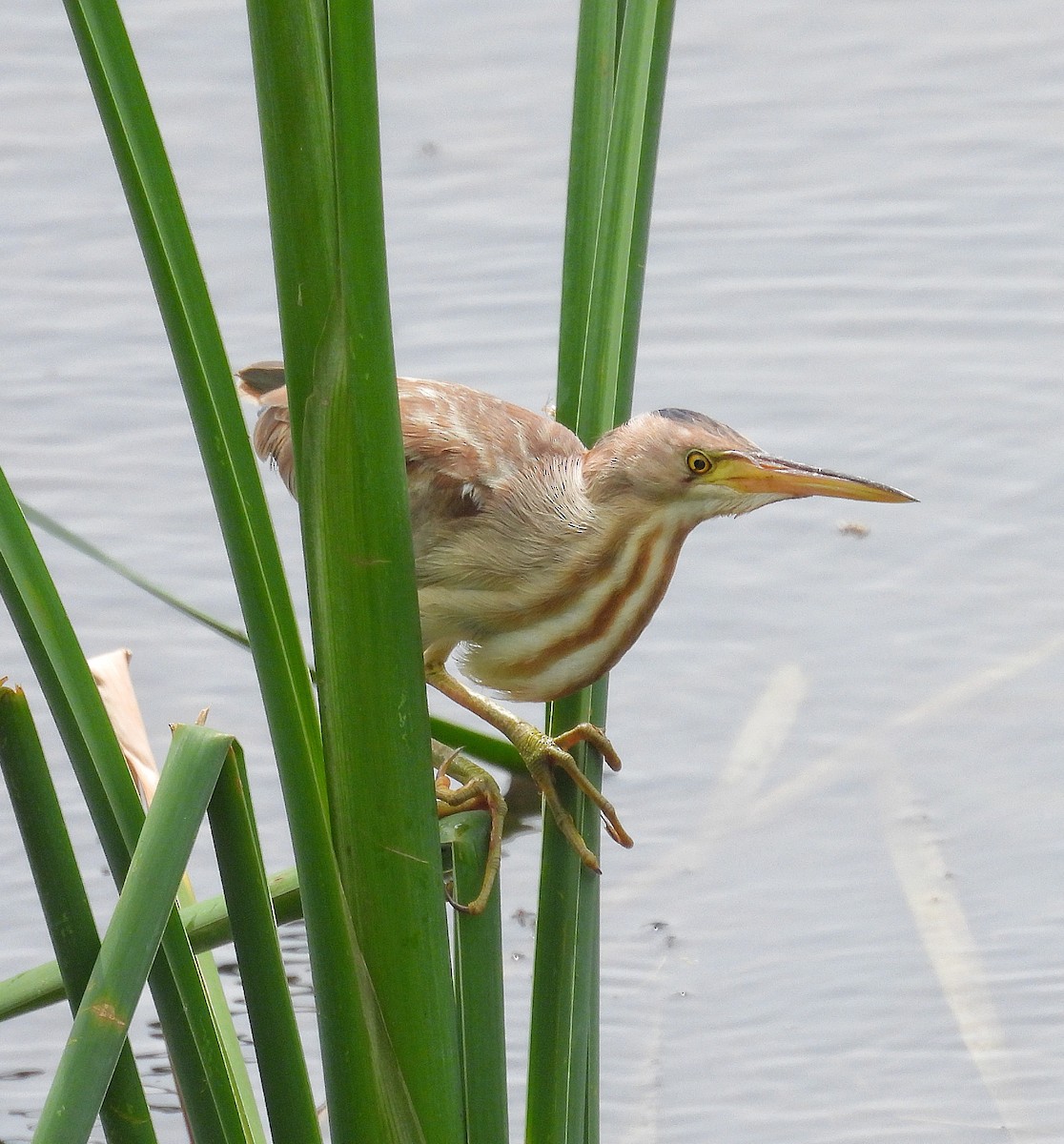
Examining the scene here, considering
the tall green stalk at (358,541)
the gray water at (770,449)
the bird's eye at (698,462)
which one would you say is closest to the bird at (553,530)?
the bird's eye at (698,462)

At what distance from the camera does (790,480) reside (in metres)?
1.26

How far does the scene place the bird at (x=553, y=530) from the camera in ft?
4.27

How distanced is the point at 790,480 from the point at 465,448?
29cm

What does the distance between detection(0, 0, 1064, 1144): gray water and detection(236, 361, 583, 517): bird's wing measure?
65 centimetres

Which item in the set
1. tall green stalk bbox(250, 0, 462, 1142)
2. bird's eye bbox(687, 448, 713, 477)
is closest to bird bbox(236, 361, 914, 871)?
bird's eye bbox(687, 448, 713, 477)

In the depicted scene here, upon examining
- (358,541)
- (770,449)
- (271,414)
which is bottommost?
(770,449)

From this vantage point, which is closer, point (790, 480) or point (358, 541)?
point (358, 541)

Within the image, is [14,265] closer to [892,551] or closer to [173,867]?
[892,551]

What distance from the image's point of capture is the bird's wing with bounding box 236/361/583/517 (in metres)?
1.41

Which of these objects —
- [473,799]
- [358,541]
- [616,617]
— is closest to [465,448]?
[616,617]

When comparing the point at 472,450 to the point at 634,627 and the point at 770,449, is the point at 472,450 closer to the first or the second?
the point at 634,627

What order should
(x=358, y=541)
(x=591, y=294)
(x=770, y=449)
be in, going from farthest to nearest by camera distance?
(x=770, y=449), (x=591, y=294), (x=358, y=541)

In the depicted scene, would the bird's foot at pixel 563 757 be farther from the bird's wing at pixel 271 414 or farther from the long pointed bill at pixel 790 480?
the bird's wing at pixel 271 414

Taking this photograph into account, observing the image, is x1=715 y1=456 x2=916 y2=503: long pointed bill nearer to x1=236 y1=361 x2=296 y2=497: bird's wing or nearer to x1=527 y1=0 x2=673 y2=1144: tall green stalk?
x1=527 y1=0 x2=673 y2=1144: tall green stalk
